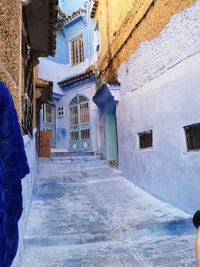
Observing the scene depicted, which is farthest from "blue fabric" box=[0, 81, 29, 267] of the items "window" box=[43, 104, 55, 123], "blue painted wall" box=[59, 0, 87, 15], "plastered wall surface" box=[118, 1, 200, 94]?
"blue painted wall" box=[59, 0, 87, 15]

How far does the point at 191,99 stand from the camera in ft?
13.9

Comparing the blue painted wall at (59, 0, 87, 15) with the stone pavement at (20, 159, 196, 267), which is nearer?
the stone pavement at (20, 159, 196, 267)

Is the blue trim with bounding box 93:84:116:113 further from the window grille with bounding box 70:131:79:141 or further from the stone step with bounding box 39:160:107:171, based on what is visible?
the window grille with bounding box 70:131:79:141

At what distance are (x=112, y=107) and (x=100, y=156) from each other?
2.31 meters

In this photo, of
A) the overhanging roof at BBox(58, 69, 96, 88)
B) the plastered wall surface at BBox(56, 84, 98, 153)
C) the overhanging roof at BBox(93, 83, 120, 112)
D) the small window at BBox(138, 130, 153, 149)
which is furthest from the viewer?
the plastered wall surface at BBox(56, 84, 98, 153)

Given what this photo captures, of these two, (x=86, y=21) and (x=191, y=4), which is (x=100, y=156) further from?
(x=86, y=21)

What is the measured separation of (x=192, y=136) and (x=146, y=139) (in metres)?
1.80

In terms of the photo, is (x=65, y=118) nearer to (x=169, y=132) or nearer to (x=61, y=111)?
(x=61, y=111)

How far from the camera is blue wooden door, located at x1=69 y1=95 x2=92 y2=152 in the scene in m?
12.8

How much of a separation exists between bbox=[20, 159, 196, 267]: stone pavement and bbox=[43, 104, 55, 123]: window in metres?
8.38

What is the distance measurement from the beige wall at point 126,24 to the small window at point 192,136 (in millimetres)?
2302

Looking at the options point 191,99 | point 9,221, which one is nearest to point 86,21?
point 191,99

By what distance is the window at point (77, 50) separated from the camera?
47.5 ft

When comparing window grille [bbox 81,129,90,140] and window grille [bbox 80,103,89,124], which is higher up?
window grille [bbox 80,103,89,124]
